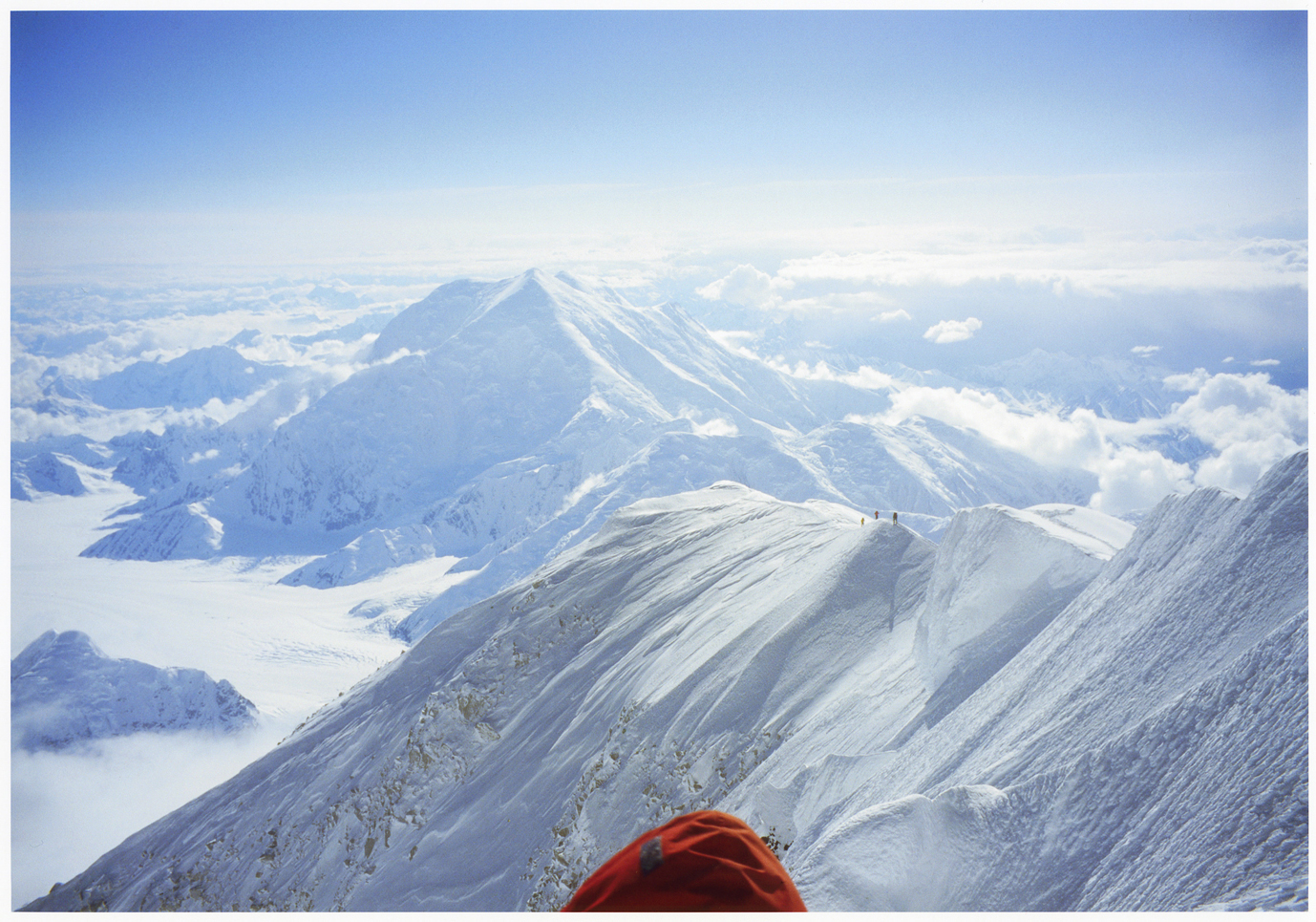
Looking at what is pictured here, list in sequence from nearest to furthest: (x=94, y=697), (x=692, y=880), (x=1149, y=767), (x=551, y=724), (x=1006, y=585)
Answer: (x=692, y=880) → (x=1149, y=767) → (x=1006, y=585) → (x=551, y=724) → (x=94, y=697)

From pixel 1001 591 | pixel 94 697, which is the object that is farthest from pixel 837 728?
pixel 94 697

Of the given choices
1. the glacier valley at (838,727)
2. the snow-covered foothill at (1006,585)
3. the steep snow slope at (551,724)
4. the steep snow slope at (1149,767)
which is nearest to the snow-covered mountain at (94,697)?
the steep snow slope at (551,724)

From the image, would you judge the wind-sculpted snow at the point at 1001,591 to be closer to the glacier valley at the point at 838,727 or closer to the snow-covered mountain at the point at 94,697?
the glacier valley at the point at 838,727

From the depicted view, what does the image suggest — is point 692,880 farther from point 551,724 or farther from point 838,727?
point 551,724

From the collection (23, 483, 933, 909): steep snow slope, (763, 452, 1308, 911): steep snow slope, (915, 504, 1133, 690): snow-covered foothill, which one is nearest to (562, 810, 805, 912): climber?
(763, 452, 1308, 911): steep snow slope

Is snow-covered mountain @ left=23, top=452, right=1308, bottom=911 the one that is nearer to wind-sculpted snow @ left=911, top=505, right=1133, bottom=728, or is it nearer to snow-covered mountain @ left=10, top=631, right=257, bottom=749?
wind-sculpted snow @ left=911, top=505, right=1133, bottom=728

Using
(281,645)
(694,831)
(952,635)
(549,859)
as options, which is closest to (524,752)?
(549,859)
